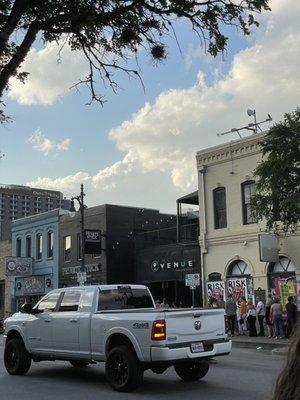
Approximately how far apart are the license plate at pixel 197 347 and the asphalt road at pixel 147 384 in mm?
654

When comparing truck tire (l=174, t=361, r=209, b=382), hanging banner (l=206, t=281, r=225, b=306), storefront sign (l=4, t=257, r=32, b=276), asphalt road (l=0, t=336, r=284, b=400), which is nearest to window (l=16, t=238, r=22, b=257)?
storefront sign (l=4, t=257, r=32, b=276)

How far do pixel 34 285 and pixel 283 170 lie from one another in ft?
88.9

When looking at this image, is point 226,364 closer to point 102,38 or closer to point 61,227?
point 102,38

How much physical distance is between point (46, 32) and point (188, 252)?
24420mm

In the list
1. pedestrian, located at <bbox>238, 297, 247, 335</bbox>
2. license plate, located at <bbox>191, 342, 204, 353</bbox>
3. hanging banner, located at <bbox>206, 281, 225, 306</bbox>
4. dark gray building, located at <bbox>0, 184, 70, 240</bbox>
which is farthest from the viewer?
dark gray building, located at <bbox>0, 184, 70, 240</bbox>

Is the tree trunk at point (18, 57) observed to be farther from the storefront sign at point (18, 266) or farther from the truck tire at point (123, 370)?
the storefront sign at point (18, 266)

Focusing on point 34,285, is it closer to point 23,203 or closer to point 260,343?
point 23,203

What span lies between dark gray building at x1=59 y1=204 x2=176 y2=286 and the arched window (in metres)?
9.83

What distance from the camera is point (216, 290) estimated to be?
93.4ft

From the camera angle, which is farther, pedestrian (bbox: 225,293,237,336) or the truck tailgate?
pedestrian (bbox: 225,293,237,336)

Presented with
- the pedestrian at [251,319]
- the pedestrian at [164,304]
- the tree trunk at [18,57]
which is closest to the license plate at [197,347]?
the tree trunk at [18,57]

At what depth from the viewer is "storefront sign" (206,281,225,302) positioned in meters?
28.0

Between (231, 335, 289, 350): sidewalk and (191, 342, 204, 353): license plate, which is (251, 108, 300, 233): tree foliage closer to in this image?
(231, 335, 289, 350): sidewalk

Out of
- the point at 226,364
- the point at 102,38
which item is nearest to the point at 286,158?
the point at 226,364
